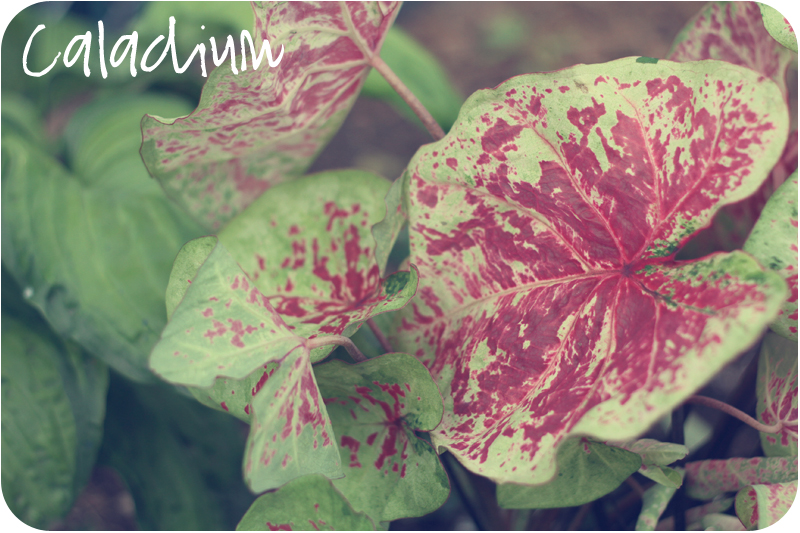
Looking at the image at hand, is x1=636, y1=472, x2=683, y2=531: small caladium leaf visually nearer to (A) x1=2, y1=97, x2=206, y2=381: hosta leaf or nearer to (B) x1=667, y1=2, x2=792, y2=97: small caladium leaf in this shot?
(B) x1=667, y1=2, x2=792, y2=97: small caladium leaf

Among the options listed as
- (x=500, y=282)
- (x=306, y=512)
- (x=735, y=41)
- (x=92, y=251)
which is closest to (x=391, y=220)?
(x=500, y=282)

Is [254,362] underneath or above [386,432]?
above

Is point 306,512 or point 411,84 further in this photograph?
point 411,84

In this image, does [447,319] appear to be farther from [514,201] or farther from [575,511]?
[575,511]

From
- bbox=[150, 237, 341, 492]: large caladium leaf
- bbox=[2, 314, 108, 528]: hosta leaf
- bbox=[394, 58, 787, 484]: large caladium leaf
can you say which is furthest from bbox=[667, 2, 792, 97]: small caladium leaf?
bbox=[2, 314, 108, 528]: hosta leaf

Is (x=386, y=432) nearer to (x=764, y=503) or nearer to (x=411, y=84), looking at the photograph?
(x=764, y=503)

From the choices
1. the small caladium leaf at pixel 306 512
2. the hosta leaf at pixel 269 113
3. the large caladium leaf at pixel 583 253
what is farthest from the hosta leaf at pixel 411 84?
the small caladium leaf at pixel 306 512
